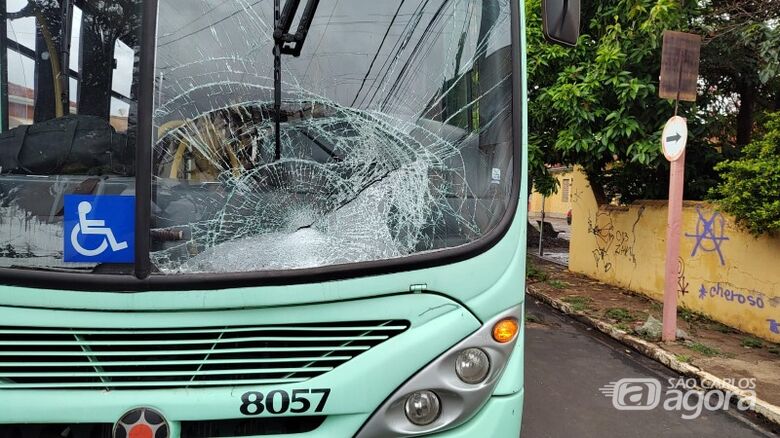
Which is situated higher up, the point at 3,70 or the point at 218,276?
the point at 3,70

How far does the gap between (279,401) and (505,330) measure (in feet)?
2.59

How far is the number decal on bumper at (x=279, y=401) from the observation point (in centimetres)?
154

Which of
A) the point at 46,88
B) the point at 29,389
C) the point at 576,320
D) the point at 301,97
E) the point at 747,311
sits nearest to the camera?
the point at 29,389

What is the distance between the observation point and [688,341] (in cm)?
524

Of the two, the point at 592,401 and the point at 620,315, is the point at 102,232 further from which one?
the point at 620,315

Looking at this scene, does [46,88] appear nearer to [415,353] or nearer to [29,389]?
[29,389]

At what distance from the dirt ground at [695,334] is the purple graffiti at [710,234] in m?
0.87

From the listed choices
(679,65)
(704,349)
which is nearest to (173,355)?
(704,349)

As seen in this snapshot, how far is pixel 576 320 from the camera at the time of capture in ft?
22.2

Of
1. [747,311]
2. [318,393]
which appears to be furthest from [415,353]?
[747,311]

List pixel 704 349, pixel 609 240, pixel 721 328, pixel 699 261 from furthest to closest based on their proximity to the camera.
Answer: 1. pixel 609 240
2. pixel 699 261
3. pixel 721 328
4. pixel 704 349

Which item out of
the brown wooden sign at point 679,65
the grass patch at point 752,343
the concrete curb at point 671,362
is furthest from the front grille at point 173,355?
the grass patch at point 752,343

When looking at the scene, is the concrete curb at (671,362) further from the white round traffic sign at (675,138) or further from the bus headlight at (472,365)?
the bus headlight at (472,365)

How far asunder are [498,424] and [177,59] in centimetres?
163
